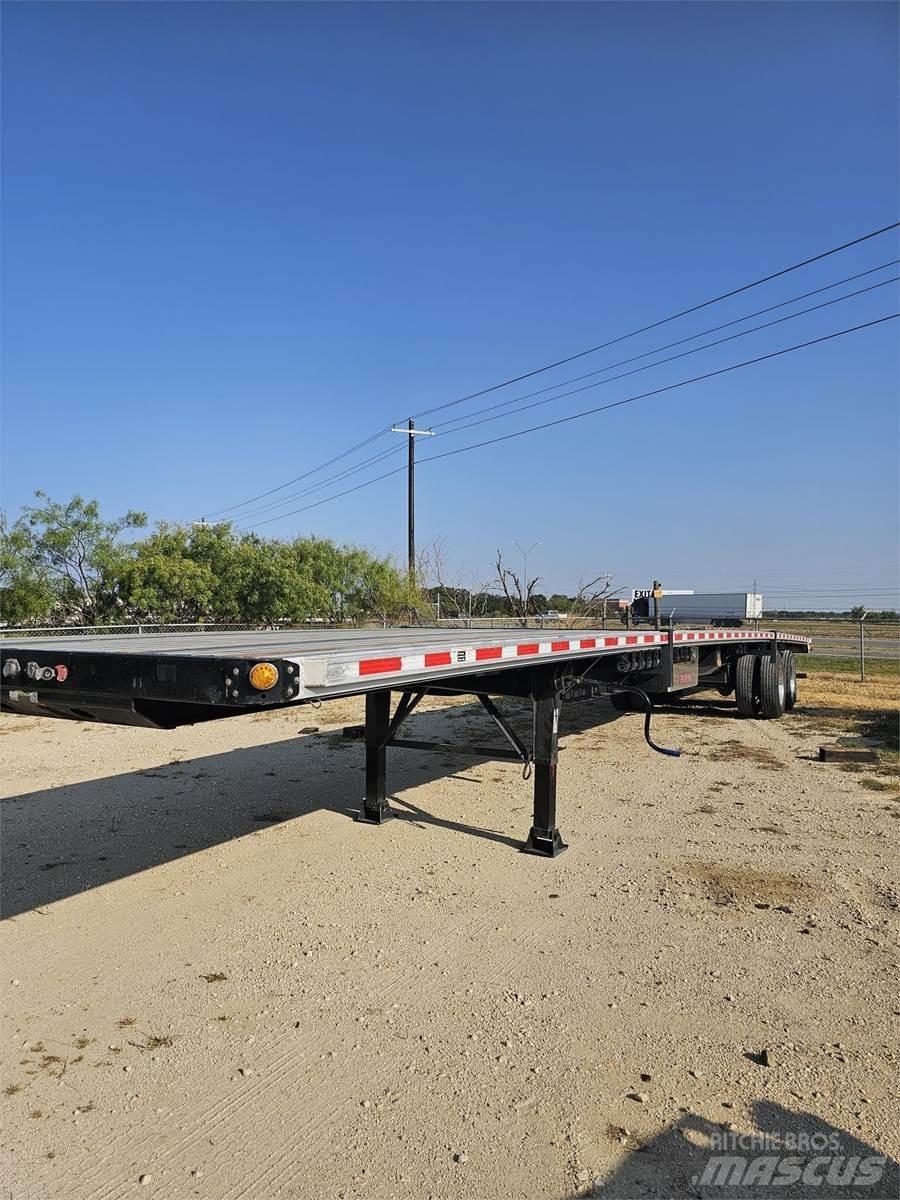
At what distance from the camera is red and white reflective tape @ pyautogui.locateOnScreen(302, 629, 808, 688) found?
2582mm

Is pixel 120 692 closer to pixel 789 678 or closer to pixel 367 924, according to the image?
pixel 367 924

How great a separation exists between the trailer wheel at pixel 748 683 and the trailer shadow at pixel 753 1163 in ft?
28.6

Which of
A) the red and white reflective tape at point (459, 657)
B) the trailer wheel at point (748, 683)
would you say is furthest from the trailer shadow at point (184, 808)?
the trailer wheel at point (748, 683)

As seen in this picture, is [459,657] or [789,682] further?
[789,682]

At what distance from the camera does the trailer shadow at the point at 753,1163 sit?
2.18 metres

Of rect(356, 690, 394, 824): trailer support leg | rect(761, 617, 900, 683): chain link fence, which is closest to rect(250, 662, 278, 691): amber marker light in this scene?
rect(356, 690, 394, 824): trailer support leg

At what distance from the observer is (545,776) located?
16.7ft

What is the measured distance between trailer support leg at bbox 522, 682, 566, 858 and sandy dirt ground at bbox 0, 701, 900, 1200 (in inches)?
10.1

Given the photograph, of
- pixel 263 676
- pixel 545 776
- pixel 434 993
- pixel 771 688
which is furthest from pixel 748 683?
pixel 263 676

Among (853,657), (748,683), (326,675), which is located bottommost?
(853,657)

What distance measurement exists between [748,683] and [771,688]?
0.98 feet

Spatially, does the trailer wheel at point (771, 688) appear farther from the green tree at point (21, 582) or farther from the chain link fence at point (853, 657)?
the green tree at point (21, 582)

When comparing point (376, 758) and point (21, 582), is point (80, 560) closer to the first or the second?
point (21, 582)

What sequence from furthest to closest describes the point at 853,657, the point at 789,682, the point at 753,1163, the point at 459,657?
the point at 853,657, the point at 789,682, the point at 459,657, the point at 753,1163
